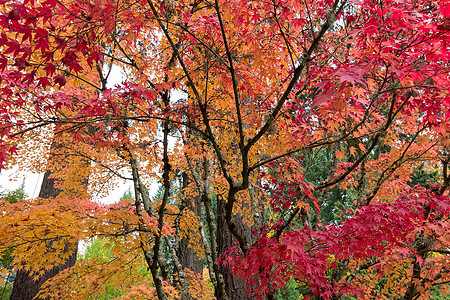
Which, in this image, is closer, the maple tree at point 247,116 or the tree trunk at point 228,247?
the maple tree at point 247,116

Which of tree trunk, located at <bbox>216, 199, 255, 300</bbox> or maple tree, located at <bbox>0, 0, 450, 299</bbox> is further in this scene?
tree trunk, located at <bbox>216, 199, 255, 300</bbox>

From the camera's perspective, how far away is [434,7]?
9.34 feet

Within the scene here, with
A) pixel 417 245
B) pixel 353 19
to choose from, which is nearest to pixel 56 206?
pixel 353 19

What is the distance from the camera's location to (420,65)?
5.79ft

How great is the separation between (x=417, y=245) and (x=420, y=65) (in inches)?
112

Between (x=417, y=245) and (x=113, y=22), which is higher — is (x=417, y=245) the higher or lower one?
the lower one

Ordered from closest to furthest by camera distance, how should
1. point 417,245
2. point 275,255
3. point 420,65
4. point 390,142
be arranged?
point 420,65
point 275,255
point 417,245
point 390,142

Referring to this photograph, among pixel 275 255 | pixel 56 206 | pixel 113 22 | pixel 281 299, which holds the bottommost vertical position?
pixel 281 299

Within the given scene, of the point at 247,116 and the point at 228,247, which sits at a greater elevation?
the point at 247,116

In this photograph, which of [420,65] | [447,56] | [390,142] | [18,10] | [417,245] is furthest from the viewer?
[390,142]

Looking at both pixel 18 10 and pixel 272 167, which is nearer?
pixel 18 10

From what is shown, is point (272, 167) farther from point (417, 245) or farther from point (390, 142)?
point (390, 142)

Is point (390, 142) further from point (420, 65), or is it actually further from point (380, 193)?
point (420, 65)

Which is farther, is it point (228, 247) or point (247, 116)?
point (228, 247)
